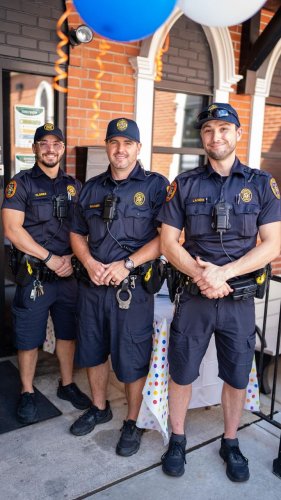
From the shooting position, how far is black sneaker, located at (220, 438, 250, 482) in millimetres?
2469

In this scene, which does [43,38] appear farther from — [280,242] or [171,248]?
[280,242]

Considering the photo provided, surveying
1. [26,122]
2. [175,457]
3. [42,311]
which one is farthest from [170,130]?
[175,457]

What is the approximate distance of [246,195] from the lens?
2.38m

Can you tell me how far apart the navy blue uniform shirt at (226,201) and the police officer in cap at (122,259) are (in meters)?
0.22

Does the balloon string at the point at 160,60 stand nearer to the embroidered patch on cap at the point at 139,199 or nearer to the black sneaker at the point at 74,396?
the embroidered patch on cap at the point at 139,199

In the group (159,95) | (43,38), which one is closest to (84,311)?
(43,38)

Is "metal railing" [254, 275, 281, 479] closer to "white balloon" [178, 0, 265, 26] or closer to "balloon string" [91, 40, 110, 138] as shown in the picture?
"white balloon" [178, 0, 265, 26]

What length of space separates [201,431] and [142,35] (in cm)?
233

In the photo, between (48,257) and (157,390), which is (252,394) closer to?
(157,390)

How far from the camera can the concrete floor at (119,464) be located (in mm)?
2381

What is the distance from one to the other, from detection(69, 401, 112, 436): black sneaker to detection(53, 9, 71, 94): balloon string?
2502 millimetres

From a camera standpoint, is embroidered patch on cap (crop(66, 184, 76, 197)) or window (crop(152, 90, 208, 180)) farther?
window (crop(152, 90, 208, 180))

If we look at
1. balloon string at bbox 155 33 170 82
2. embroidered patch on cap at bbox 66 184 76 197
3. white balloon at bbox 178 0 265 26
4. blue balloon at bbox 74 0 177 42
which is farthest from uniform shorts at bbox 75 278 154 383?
balloon string at bbox 155 33 170 82

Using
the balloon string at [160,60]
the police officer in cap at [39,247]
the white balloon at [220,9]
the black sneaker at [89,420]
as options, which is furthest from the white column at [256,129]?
the black sneaker at [89,420]
